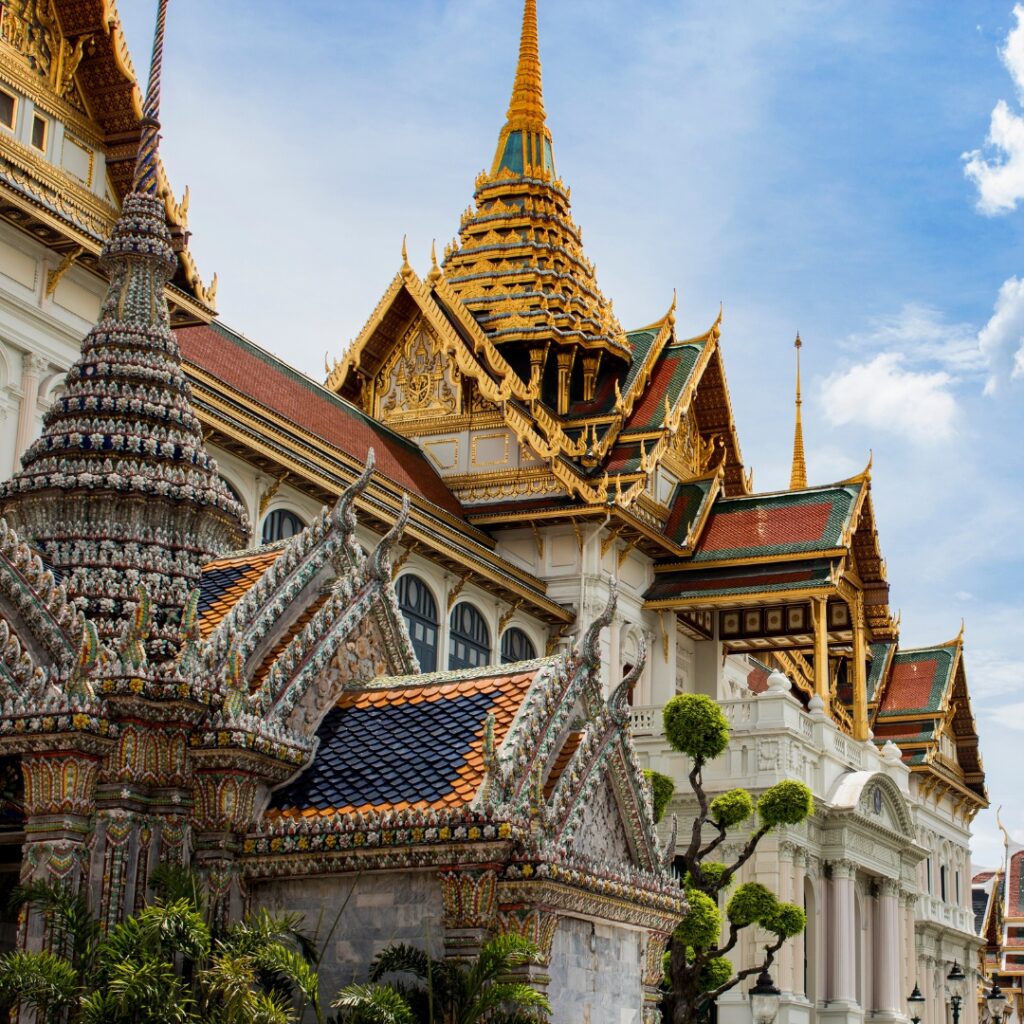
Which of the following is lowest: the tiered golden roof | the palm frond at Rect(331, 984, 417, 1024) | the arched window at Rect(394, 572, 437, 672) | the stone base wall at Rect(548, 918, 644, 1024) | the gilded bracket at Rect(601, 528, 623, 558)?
the palm frond at Rect(331, 984, 417, 1024)

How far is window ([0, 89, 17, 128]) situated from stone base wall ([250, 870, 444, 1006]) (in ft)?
53.0

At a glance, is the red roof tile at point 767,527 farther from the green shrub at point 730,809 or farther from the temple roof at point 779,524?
the green shrub at point 730,809

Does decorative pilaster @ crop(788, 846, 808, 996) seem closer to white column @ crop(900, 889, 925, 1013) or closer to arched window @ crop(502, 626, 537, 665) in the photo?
white column @ crop(900, 889, 925, 1013)

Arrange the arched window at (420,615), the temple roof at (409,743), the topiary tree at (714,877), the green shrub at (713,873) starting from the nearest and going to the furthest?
the temple roof at (409,743), the topiary tree at (714,877), the green shrub at (713,873), the arched window at (420,615)

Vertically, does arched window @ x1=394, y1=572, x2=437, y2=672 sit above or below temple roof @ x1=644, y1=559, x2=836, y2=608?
below

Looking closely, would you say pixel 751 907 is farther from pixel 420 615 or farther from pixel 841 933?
pixel 841 933

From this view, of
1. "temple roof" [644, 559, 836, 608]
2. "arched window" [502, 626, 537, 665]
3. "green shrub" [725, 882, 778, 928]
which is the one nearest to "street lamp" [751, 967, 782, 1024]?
"green shrub" [725, 882, 778, 928]

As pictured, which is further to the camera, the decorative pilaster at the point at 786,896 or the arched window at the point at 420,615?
the decorative pilaster at the point at 786,896

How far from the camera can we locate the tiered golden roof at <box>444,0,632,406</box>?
37.9m

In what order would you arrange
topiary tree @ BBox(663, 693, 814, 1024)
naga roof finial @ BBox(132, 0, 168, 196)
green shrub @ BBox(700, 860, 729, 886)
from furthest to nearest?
green shrub @ BBox(700, 860, 729, 886)
topiary tree @ BBox(663, 693, 814, 1024)
naga roof finial @ BBox(132, 0, 168, 196)

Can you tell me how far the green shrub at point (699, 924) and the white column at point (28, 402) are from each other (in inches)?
371

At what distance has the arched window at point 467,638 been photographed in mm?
30453

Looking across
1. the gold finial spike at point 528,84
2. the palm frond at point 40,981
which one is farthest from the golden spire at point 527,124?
the palm frond at point 40,981

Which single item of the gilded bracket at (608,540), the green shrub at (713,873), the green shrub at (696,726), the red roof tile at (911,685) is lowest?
the green shrub at (713,873)
